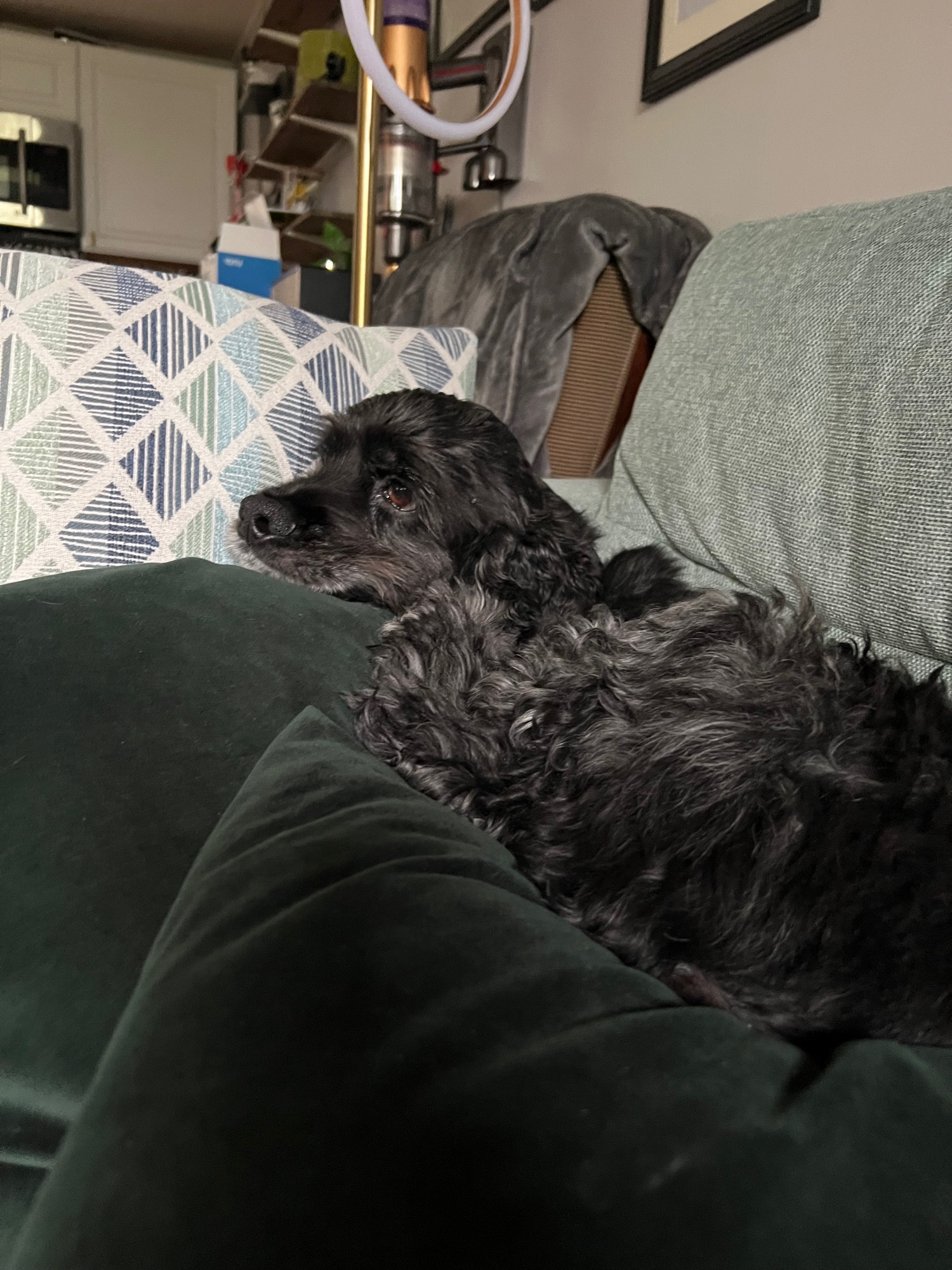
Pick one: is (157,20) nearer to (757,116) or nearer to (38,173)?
(38,173)

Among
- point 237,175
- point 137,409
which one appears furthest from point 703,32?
point 237,175

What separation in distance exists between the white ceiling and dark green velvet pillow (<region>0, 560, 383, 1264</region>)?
23.5 feet

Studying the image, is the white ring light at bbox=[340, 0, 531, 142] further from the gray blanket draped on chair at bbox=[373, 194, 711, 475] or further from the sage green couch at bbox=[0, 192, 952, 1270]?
the sage green couch at bbox=[0, 192, 952, 1270]

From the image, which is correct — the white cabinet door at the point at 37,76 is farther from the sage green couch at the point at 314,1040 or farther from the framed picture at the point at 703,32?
the sage green couch at the point at 314,1040

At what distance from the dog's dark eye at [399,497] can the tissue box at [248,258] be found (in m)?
2.98

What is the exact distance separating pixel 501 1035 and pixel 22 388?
1.30 m

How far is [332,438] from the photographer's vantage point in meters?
1.60

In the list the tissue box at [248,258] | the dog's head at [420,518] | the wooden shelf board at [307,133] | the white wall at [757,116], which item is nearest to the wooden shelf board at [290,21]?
the wooden shelf board at [307,133]

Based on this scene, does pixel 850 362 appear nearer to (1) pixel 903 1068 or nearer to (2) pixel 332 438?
(2) pixel 332 438

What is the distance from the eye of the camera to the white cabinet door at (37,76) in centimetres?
719

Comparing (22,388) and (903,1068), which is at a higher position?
(22,388)

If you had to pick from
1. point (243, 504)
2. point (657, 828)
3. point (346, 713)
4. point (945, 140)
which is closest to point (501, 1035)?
point (657, 828)

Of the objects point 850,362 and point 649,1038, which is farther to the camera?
point 850,362

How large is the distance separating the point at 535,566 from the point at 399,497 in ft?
0.97
